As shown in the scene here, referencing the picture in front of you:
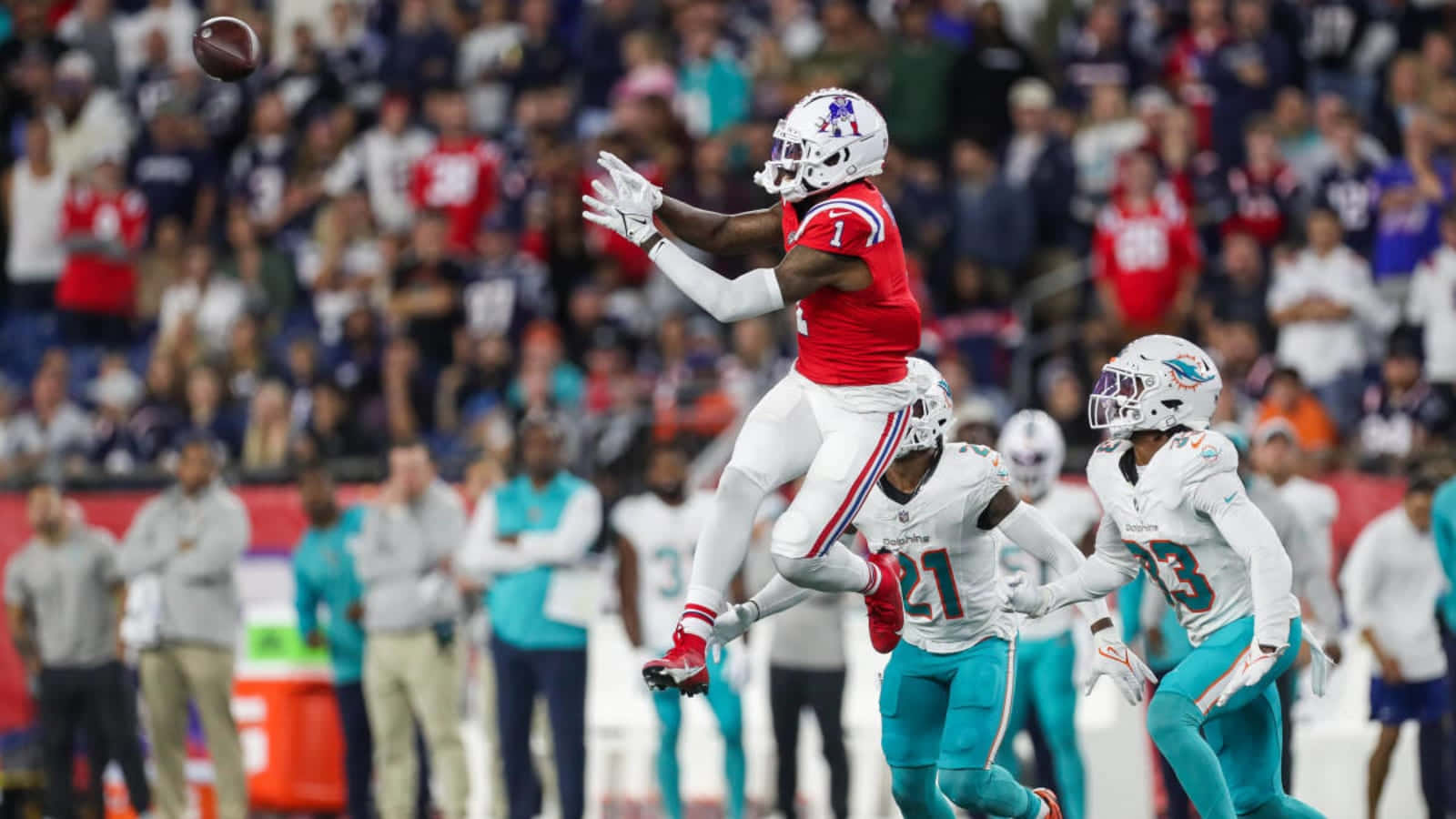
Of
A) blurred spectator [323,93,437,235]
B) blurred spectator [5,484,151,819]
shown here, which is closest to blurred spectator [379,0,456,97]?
blurred spectator [323,93,437,235]

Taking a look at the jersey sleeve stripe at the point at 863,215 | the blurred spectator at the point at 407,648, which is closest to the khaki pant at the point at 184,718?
the blurred spectator at the point at 407,648

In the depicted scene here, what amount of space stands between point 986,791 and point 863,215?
2276mm

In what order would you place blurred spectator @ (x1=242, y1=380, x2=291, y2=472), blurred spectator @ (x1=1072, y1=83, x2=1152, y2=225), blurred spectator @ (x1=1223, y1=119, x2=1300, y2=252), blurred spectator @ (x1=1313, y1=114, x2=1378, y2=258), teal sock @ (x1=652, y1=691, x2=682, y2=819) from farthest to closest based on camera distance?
blurred spectator @ (x1=1072, y1=83, x2=1152, y2=225), blurred spectator @ (x1=242, y1=380, x2=291, y2=472), blurred spectator @ (x1=1223, y1=119, x2=1300, y2=252), blurred spectator @ (x1=1313, y1=114, x2=1378, y2=258), teal sock @ (x1=652, y1=691, x2=682, y2=819)

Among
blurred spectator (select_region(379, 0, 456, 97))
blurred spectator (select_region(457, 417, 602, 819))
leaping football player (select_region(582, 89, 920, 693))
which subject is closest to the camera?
leaping football player (select_region(582, 89, 920, 693))

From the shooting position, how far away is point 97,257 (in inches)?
722

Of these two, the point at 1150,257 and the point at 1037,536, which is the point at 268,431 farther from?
the point at 1037,536

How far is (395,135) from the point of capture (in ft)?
60.2

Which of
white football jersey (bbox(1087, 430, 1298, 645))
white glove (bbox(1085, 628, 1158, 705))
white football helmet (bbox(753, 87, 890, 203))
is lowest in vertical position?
white glove (bbox(1085, 628, 1158, 705))

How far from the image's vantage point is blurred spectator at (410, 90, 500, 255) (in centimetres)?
1761

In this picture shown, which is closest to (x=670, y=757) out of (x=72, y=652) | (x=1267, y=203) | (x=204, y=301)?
(x=72, y=652)

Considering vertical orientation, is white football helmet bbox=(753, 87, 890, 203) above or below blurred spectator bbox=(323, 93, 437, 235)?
below

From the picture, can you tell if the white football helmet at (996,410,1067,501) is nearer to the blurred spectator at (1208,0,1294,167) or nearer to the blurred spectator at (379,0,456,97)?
the blurred spectator at (1208,0,1294,167)

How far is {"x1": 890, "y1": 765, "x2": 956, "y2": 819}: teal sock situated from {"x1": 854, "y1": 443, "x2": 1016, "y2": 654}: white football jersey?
0.48 m

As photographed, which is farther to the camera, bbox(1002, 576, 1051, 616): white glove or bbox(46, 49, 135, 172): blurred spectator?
bbox(46, 49, 135, 172): blurred spectator
